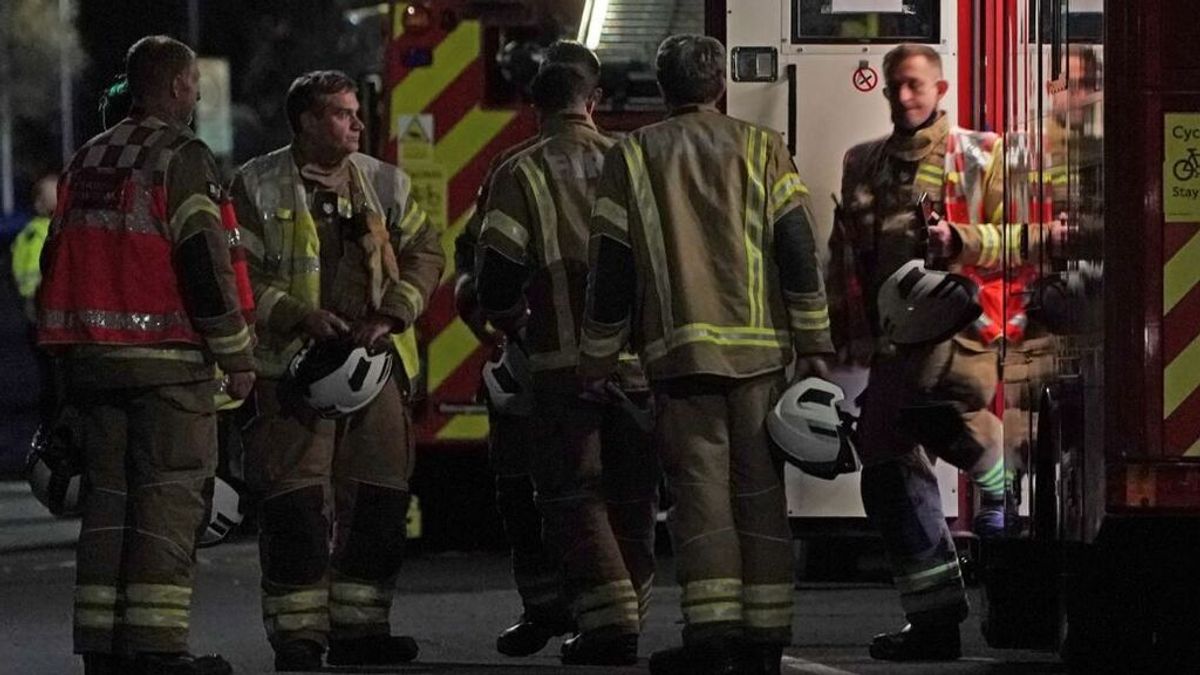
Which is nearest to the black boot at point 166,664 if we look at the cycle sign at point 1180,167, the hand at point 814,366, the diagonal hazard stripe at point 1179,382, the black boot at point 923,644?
the hand at point 814,366

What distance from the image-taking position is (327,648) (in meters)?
9.34

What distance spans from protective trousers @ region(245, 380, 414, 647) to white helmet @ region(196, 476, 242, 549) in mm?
96

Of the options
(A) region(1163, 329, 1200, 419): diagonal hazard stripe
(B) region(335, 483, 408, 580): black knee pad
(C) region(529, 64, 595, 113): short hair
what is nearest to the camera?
(A) region(1163, 329, 1200, 419): diagonal hazard stripe

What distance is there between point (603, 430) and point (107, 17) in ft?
156

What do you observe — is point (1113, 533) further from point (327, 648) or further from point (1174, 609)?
point (327, 648)

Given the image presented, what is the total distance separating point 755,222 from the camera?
8.46m

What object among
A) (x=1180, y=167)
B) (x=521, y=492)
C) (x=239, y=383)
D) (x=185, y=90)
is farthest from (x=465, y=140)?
(x=1180, y=167)

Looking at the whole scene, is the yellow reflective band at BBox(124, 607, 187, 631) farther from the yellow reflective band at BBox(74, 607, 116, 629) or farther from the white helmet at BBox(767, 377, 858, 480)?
the white helmet at BBox(767, 377, 858, 480)

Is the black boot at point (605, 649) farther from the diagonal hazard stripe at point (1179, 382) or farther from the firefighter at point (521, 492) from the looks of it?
the diagonal hazard stripe at point (1179, 382)

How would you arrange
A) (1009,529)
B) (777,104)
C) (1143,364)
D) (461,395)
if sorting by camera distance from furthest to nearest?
1. (461,395)
2. (777,104)
3. (1009,529)
4. (1143,364)

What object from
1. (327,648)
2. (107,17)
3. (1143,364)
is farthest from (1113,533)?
(107,17)

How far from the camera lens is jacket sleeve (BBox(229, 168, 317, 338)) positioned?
9195 millimetres

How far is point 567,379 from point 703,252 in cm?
99

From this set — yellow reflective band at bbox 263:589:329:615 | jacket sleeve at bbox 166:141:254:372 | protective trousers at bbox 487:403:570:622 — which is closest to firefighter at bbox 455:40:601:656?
protective trousers at bbox 487:403:570:622
